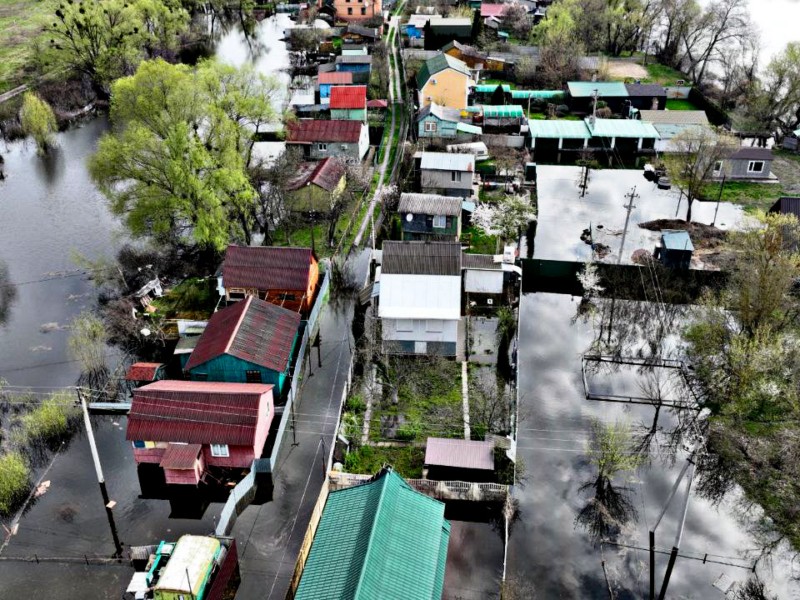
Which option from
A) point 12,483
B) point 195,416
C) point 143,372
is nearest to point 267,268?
point 143,372

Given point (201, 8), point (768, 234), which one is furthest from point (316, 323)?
point (201, 8)

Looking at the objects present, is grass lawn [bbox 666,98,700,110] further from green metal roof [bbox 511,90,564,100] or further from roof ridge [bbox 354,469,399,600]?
roof ridge [bbox 354,469,399,600]

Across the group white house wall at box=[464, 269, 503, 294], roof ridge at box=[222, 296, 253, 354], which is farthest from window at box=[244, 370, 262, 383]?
white house wall at box=[464, 269, 503, 294]

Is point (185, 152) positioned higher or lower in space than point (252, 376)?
higher

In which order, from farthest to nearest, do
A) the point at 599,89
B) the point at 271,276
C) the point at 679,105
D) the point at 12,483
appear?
the point at 679,105 < the point at 599,89 < the point at 271,276 < the point at 12,483

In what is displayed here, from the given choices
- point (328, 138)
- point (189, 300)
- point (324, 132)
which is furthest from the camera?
point (324, 132)

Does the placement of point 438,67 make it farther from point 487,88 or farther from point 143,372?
point 143,372

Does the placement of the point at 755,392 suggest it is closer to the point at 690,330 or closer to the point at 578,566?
the point at 690,330
